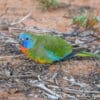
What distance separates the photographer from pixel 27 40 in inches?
184

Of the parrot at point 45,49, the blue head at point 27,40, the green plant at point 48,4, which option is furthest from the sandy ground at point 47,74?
the green plant at point 48,4

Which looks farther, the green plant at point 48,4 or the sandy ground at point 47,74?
the green plant at point 48,4

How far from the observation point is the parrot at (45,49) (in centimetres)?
467

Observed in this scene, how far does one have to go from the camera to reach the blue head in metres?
4.65

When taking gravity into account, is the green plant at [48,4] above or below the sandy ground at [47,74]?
above

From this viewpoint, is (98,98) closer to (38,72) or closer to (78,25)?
(38,72)

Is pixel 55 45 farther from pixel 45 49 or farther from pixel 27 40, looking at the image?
pixel 27 40

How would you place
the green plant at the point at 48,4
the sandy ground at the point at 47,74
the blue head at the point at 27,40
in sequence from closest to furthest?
the sandy ground at the point at 47,74
the blue head at the point at 27,40
the green plant at the point at 48,4

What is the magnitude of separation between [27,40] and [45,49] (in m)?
0.21

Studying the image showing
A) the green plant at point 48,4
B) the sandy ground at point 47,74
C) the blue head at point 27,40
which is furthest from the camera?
the green plant at point 48,4

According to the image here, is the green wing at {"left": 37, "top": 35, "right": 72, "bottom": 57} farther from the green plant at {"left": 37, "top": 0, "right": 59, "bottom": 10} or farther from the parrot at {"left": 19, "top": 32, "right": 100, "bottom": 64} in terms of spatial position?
the green plant at {"left": 37, "top": 0, "right": 59, "bottom": 10}

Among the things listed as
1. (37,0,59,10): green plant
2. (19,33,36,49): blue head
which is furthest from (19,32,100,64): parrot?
(37,0,59,10): green plant

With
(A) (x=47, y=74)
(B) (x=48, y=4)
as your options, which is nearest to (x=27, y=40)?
(A) (x=47, y=74)

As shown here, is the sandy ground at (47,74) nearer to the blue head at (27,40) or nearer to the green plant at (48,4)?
the blue head at (27,40)
